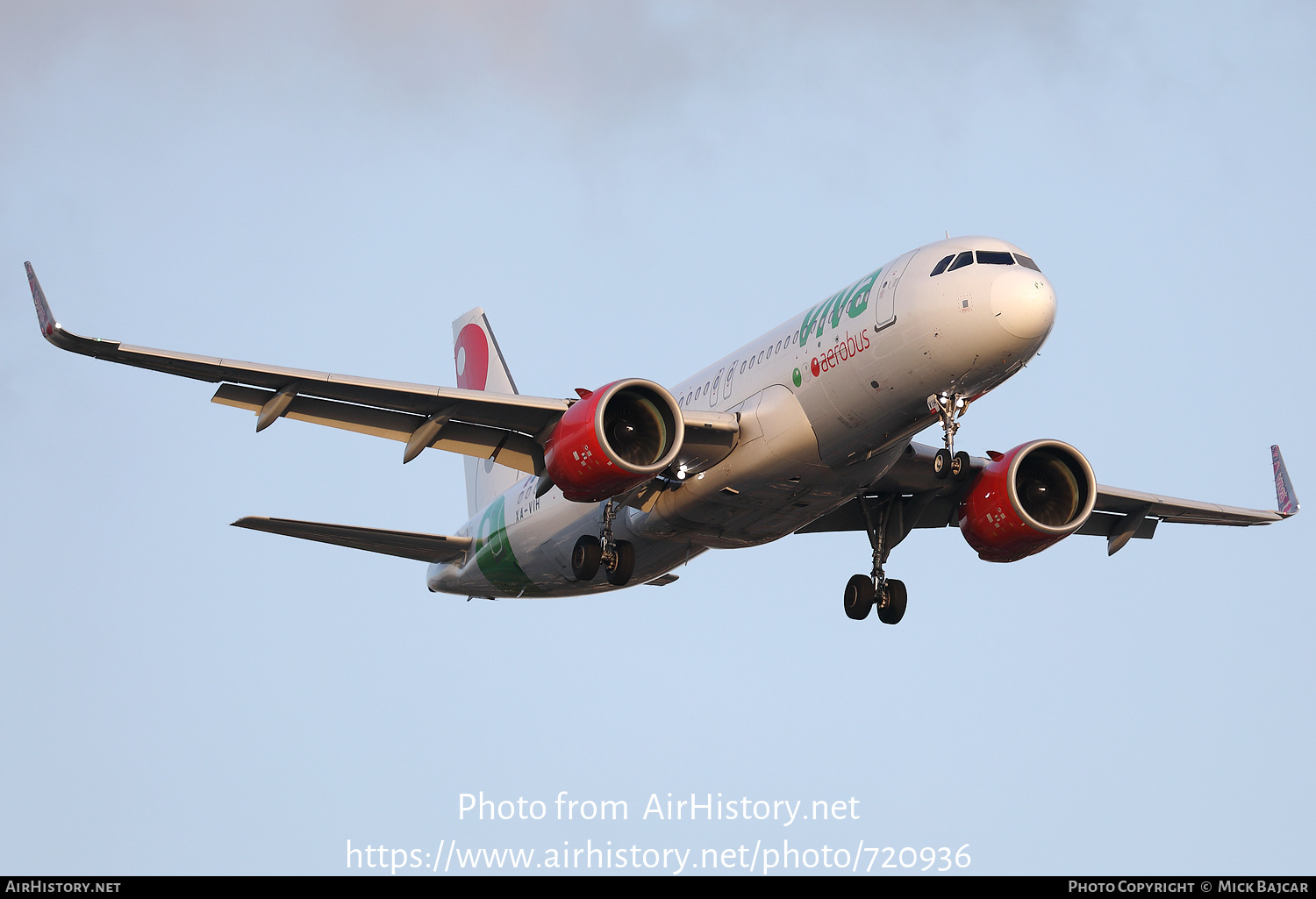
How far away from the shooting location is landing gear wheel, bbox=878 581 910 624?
32031 millimetres

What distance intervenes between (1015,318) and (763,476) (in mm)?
5691

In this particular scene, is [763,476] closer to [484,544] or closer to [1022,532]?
[1022,532]

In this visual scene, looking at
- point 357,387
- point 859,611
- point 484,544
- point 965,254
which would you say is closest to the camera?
point 965,254

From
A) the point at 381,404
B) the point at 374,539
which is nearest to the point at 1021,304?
the point at 381,404

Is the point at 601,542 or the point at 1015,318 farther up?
the point at 1015,318

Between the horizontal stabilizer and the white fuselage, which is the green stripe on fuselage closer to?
the horizontal stabilizer

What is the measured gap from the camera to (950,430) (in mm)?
25578

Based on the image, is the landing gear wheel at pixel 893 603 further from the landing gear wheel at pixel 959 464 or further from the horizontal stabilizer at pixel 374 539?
the horizontal stabilizer at pixel 374 539

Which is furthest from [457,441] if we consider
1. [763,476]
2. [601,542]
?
[763,476]

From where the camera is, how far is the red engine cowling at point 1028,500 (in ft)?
100

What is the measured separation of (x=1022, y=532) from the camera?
30516 mm

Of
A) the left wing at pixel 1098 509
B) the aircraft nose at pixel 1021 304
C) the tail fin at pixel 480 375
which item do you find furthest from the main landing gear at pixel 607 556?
the aircraft nose at pixel 1021 304

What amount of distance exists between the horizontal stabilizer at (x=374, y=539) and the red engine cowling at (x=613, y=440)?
22.4ft
